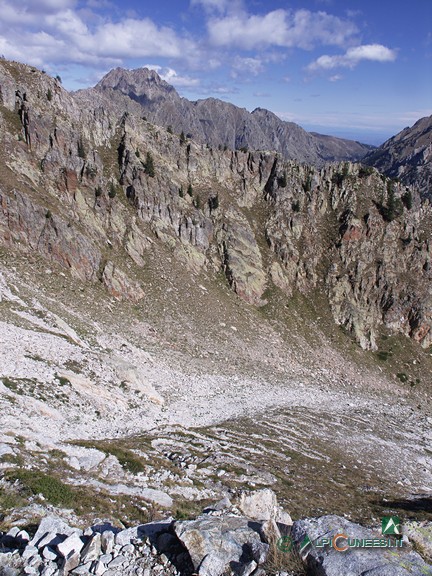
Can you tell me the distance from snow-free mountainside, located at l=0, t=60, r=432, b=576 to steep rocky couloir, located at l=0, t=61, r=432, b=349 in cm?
34

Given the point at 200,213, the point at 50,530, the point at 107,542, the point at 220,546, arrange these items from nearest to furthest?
the point at 220,546 < the point at 107,542 < the point at 50,530 < the point at 200,213

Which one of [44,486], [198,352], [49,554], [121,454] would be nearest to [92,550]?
[49,554]

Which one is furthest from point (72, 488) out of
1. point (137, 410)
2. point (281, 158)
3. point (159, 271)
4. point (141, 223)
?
point (281, 158)

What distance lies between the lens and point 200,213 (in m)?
70.1

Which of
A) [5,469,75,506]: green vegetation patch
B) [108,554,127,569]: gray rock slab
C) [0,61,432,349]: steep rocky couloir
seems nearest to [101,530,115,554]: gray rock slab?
[108,554,127,569]: gray rock slab

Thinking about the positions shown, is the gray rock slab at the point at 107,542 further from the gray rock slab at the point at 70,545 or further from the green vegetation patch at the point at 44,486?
the green vegetation patch at the point at 44,486

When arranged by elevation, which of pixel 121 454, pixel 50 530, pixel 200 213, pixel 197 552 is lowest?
pixel 121 454

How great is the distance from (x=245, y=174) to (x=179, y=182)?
16955 millimetres

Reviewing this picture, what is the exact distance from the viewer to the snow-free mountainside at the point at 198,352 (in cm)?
1006

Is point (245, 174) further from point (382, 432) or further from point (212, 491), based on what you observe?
point (212, 491)

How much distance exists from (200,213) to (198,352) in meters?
31.5

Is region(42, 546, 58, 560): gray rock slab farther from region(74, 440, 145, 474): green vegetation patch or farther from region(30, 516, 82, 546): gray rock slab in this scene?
region(74, 440, 145, 474): green vegetation patch

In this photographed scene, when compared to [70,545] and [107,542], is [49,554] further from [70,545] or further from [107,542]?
[107,542]

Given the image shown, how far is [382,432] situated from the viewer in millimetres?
40156
